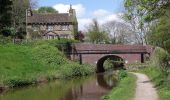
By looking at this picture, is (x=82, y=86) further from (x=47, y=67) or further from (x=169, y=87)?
(x=169, y=87)

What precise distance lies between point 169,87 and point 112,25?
96.3m

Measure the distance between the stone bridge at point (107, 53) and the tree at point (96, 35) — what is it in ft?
115

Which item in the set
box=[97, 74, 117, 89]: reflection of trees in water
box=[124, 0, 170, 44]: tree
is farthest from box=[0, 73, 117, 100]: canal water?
box=[124, 0, 170, 44]: tree

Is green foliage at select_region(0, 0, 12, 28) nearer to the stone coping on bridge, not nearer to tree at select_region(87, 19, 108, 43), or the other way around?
the stone coping on bridge

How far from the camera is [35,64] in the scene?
6197cm

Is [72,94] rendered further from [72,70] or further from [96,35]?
[96,35]

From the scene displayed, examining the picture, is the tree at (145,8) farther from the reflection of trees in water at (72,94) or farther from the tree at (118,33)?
the tree at (118,33)

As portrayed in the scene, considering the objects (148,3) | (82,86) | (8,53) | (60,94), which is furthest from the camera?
(8,53)

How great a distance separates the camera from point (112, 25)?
123875 mm

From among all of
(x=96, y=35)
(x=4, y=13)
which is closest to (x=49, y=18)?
(x=96, y=35)

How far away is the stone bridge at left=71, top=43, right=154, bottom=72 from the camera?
254ft

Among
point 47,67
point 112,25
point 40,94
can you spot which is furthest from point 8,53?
point 112,25

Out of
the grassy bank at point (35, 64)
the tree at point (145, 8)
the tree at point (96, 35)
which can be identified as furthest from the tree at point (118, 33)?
the tree at point (145, 8)

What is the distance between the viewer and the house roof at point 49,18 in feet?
320
